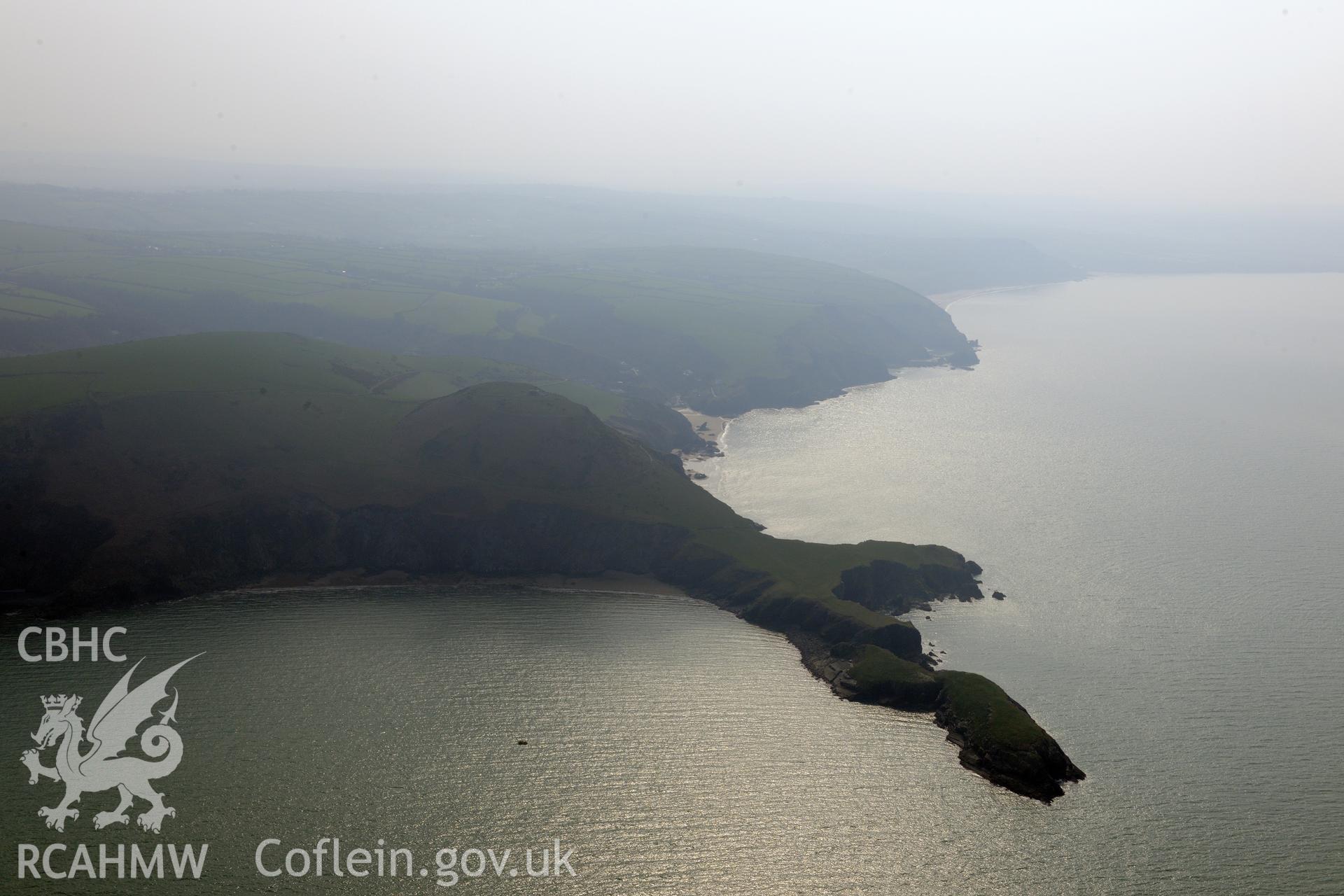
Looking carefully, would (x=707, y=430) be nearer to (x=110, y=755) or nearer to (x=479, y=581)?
(x=479, y=581)

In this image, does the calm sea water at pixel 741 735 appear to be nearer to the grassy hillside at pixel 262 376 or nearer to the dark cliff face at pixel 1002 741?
the dark cliff face at pixel 1002 741

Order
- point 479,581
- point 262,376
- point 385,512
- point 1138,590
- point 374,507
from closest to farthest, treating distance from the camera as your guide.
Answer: point 479,581, point 385,512, point 374,507, point 1138,590, point 262,376

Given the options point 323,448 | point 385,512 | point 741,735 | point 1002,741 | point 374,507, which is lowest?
point 741,735

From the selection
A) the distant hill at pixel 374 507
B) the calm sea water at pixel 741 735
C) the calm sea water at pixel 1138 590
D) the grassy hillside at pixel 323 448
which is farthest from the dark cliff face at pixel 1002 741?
the grassy hillside at pixel 323 448

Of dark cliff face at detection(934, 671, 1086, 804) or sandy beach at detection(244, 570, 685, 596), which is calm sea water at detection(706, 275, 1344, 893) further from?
sandy beach at detection(244, 570, 685, 596)

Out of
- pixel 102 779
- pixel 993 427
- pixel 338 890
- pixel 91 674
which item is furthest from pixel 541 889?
pixel 993 427

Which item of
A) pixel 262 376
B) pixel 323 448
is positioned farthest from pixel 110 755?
pixel 262 376
